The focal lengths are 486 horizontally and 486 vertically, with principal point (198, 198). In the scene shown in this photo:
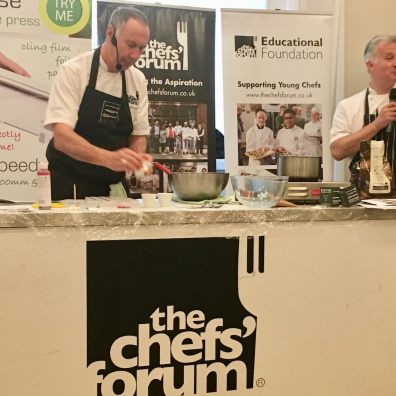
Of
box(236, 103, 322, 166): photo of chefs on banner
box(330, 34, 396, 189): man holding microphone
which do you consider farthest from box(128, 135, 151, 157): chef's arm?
box(330, 34, 396, 189): man holding microphone

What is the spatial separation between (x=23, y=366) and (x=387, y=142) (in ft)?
6.57

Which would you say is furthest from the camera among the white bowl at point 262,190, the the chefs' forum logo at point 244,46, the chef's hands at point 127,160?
the the chefs' forum logo at point 244,46

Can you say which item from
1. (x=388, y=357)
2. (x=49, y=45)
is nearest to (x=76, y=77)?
(x=49, y=45)

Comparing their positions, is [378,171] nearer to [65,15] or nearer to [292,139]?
[292,139]

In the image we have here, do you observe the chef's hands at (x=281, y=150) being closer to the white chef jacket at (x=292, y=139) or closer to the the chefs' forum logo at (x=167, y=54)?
the white chef jacket at (x=292, y=139)

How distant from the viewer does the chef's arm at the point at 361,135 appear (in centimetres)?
250

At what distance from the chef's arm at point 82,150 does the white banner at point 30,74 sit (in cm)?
33

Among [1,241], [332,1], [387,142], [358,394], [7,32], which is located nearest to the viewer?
[1,241]

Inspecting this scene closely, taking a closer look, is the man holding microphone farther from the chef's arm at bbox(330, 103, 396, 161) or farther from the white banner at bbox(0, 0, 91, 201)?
the white banner at bbox(0, 0, 91, 201)

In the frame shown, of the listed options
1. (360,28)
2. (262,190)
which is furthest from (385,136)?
(262,190)

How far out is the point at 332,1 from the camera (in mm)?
3281

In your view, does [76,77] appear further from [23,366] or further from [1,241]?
[23,366]

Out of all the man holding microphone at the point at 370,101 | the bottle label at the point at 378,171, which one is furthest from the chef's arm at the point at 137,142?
the bottle label at the point at 378,171

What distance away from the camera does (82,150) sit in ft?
8.54
